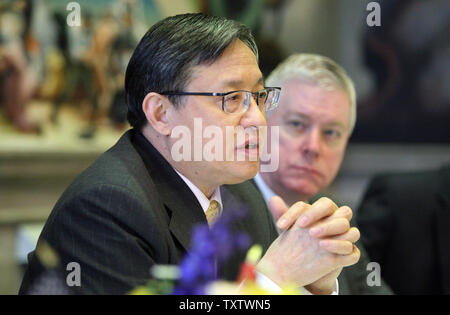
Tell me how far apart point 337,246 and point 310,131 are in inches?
29.2

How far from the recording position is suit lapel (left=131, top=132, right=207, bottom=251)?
1402mm

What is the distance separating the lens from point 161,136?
59.7 inches

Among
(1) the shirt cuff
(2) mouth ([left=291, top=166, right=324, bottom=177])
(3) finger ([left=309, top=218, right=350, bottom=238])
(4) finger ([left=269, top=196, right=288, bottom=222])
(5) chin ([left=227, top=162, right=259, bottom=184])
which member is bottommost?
(1) the shirt cuff

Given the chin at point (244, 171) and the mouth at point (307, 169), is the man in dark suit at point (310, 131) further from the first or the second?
the chin at point (244, 171)

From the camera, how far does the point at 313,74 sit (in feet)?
7.29

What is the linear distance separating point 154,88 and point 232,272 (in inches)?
21.5

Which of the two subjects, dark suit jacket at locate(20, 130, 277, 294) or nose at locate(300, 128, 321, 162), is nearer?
dark suit jacket at locate(20, 130, 277, 294)

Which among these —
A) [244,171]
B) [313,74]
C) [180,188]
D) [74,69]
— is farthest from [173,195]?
[74,69]

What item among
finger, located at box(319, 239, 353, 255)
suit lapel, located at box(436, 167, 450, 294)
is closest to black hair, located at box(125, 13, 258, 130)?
finger, located at box(319, 239, 353, 255)

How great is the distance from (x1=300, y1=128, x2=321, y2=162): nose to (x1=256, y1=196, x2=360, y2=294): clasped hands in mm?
573

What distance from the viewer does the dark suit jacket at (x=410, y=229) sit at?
9.09ft

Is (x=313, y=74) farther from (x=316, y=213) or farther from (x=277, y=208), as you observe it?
(x=316, y=213)

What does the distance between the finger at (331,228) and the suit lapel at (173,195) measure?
0.27 metres

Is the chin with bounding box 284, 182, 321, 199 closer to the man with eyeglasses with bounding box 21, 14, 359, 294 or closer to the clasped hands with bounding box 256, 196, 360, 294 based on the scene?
the man with eyeglasses with bounding box 21, 14, 359, 294
